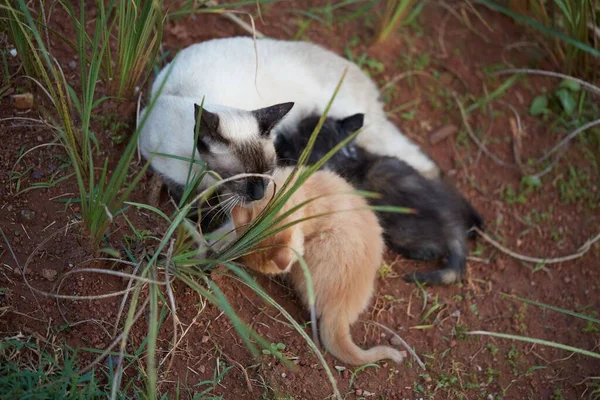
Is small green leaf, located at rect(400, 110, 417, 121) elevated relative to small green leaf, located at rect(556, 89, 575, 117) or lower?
lower

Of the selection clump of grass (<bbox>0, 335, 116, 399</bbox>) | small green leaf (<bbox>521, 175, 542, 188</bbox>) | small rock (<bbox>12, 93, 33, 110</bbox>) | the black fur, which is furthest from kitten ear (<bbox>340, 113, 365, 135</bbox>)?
clump of grass (<bbox>0, 335, 116, 399</bbox>)

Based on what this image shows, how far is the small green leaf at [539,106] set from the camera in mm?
4676

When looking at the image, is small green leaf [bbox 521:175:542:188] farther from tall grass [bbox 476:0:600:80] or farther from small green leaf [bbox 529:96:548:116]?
tall grass [bbox 476:0:600:80]

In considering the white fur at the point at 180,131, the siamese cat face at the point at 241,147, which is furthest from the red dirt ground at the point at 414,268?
the siamese cat face at the point at 241,147

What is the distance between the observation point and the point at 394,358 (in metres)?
3.33

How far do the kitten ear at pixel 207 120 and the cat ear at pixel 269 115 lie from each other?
0.95 ft

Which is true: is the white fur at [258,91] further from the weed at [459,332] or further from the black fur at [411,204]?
the weed at [459,332]

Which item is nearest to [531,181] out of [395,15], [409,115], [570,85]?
[570,85]

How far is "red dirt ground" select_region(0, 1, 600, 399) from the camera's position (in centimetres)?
297

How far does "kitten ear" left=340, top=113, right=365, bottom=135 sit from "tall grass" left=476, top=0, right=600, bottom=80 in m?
1.26

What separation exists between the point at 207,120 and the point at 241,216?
538mm

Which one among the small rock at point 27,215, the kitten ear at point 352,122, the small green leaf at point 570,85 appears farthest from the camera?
the small green leaf at point 570,85

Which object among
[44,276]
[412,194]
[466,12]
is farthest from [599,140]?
[44,276]

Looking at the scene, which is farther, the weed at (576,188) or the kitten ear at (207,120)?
the weed at (576,188)
